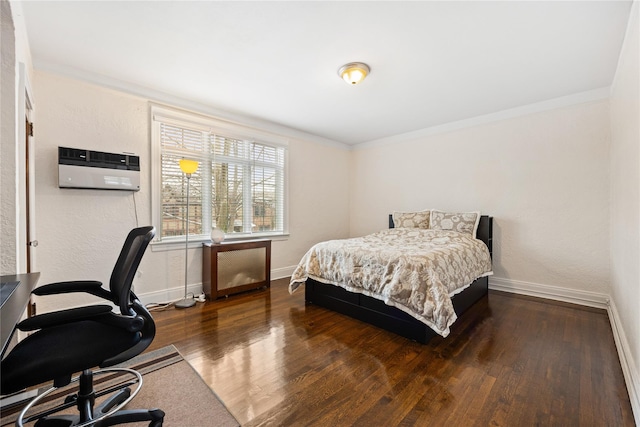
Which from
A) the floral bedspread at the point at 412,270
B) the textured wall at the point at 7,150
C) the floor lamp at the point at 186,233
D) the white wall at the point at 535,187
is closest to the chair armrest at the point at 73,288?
the textured wall at the point at 7,150

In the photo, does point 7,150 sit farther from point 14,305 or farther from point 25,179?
point 14,305

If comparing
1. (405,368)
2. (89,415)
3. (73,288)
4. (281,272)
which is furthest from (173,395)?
(281,272)

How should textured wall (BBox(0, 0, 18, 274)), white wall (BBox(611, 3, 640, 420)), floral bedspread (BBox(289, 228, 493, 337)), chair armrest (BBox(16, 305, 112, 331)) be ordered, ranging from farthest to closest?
floral bedspread (BBox(289, 228, 493, 337)) < white wall (BBox(611, 3, 640, 420)) < textured wall (BBox(0, 0, 18, 274)) < chair armrest (BBox(16, 305, 112, 331))

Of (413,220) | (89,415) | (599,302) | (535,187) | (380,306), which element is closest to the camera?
(89,415)

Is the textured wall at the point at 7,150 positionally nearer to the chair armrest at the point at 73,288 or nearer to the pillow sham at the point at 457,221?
the chair armrest at the point at 73,288

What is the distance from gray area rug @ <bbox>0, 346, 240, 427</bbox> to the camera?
4.69ft

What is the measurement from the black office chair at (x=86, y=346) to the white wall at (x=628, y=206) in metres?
2.55

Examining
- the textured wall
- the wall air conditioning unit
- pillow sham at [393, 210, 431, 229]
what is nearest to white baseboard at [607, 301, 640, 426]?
pillow sham at [393, 210, 431, 229]

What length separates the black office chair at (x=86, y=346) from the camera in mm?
1008

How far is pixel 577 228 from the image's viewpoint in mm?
3164

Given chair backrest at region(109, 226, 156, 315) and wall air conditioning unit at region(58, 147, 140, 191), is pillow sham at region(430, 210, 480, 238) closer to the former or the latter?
chair backrest at region(109, 226, 156, 315)

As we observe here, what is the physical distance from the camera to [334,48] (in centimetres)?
226

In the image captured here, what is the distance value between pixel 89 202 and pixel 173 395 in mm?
2182

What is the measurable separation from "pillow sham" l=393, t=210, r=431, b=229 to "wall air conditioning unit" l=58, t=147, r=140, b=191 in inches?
138
